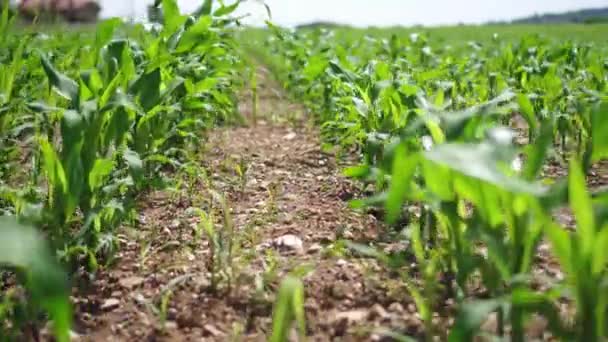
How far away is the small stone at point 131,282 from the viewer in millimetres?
1624

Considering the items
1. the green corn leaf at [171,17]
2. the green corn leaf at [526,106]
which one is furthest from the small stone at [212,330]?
the green corn leaf at [171,17]

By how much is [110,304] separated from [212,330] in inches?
12.4

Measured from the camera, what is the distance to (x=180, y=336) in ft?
4.54

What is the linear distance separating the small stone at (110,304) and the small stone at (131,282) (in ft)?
0.24

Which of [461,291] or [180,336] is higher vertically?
[461,291]

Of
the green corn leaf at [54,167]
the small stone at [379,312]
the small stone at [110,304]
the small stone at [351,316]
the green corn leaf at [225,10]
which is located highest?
the green corn leaf at [225,10]

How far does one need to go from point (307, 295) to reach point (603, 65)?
344 cm

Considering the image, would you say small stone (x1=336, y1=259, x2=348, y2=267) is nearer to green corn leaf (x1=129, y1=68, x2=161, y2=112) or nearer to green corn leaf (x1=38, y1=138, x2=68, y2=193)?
green corn leaf (x1=38, y1=138, x2=68, y2=193)

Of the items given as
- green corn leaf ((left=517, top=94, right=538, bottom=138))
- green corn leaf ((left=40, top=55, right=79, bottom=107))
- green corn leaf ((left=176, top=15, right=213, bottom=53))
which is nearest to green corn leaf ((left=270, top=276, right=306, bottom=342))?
green corn leaf ((left=40, top=55, right=79, bottom=107))

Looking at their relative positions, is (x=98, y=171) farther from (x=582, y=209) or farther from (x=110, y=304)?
(x=582, y=209)

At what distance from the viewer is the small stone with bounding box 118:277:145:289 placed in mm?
1624

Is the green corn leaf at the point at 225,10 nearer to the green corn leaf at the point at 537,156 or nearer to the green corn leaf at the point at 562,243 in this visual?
the green corn leaf at the point at 537,156

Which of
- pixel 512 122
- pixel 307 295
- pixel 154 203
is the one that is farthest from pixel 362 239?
pixel 512 122

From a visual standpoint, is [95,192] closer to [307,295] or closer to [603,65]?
[307,295]
